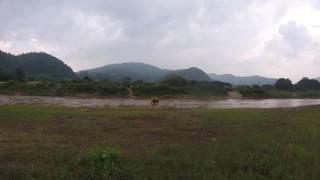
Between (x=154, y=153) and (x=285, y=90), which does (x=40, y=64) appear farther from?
(x=154, y=153)

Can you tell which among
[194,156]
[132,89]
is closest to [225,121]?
[194,156]

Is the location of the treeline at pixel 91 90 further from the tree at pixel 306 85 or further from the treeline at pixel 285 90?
the tree at pixel 306 85

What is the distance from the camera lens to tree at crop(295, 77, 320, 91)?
116 meters

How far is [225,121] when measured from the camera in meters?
19.0

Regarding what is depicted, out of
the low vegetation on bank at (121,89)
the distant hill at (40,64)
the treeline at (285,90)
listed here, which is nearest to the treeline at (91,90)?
the low vegetation on bank at (121,89)

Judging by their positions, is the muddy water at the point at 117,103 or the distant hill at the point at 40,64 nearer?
the muddy water at the point at 117,103

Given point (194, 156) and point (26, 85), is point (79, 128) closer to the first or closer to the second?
point (194, 156)

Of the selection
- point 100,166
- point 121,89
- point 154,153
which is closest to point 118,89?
point 121,89

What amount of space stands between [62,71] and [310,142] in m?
172

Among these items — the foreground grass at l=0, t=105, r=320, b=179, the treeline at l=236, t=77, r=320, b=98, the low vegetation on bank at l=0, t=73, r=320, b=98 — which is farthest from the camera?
the treeline at l=236, t=77, r=320, b=98

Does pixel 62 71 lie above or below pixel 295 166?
above

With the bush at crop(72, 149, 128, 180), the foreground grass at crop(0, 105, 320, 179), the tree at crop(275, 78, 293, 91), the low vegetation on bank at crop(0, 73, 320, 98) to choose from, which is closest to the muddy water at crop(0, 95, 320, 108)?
the low vegetation on bank at crop(0, 73, 320, 98)

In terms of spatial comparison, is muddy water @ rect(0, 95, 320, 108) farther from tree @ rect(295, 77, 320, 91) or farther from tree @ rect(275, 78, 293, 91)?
tree @ rect(295, 77, 320, 91)

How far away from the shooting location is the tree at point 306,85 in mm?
116056
